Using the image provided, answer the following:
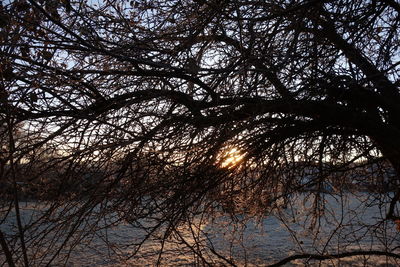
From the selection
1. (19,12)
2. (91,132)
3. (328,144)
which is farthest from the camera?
(328,144)

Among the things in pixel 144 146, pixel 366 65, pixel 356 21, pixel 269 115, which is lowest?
pixel 144 146

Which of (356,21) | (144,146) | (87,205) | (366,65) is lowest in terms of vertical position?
(87,205)

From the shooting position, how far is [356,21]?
136 inches

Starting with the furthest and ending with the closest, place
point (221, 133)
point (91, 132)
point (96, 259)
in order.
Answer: point (96, 259) < point (91, 132) < point (221, 133)

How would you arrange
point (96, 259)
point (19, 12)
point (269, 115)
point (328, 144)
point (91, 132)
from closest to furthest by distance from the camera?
point (19, 12) → point (91, 132) → point (269, 115) → point (328, 144) → point (96, 259)

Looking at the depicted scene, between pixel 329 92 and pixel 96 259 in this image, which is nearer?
pixel 329 92

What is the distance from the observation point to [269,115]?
3752 millimetres

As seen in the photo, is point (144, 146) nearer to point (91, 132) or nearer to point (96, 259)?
point (91, 132)

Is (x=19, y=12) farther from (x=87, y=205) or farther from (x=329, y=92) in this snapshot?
(x=329, y=92)

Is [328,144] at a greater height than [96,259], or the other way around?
[328,144]

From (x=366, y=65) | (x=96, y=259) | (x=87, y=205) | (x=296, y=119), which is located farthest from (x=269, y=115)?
(x=96, y=259)

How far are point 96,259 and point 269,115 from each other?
621cm

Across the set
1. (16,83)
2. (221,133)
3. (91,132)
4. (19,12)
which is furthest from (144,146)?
(19,12)

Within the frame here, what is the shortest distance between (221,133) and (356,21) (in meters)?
1.63
